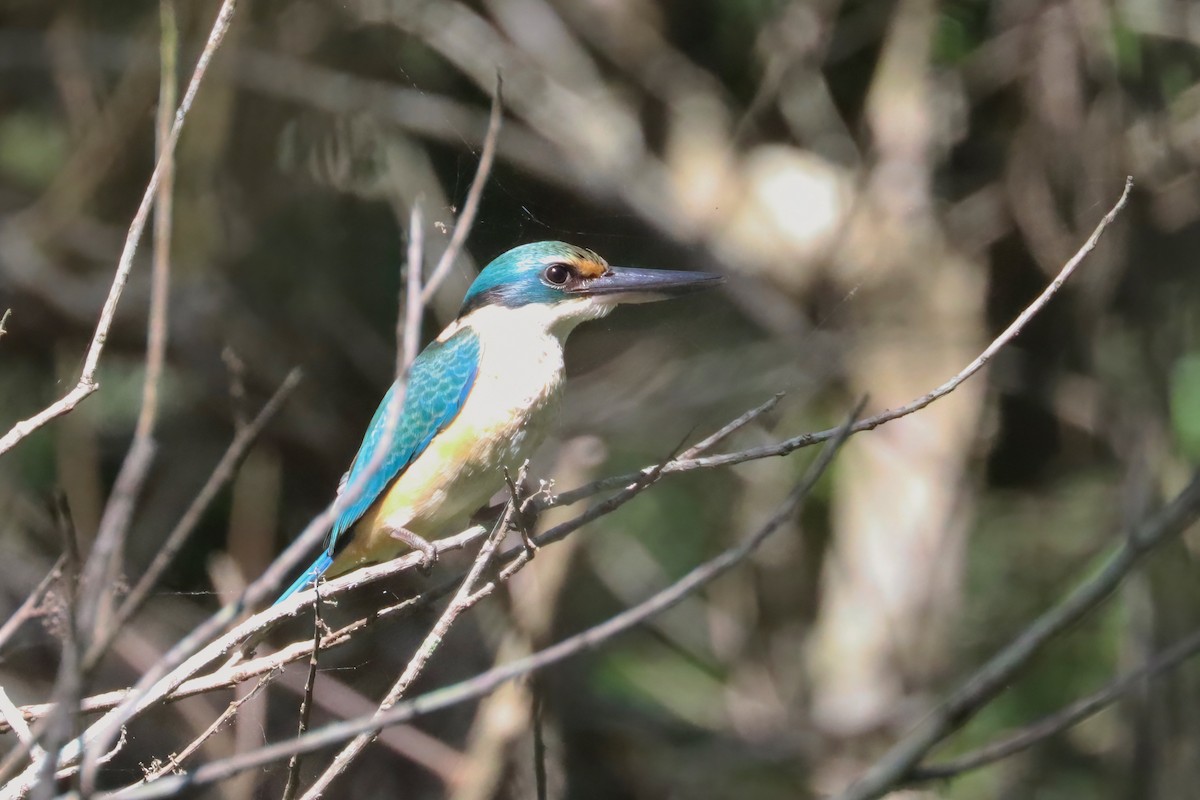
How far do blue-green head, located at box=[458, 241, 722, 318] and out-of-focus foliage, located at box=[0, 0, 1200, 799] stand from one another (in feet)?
2.21

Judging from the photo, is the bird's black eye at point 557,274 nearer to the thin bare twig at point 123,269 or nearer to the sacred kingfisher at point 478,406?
the sacred kingfisher at point 478,406

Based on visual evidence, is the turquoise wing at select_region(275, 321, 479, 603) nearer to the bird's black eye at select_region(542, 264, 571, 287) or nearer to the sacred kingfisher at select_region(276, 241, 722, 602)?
the sacred kingfisher at select_region(276, 241, 722, 602)

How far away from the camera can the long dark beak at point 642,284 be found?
254 cm

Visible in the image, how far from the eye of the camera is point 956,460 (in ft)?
17.7

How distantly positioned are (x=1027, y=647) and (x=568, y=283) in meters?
1.38

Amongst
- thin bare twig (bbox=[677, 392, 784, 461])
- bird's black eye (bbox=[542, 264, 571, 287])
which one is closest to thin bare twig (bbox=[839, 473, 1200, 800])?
thin bare twig (bbox=[677, 392, 784, 461])

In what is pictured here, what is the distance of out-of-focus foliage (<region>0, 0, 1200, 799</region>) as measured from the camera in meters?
4.11

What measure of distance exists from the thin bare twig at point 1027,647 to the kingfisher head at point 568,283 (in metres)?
1.08

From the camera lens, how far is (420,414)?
8.55 ft

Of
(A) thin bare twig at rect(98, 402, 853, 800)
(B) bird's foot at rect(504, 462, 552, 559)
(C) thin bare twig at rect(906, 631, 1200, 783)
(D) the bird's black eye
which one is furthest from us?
(D) the bird's black eye

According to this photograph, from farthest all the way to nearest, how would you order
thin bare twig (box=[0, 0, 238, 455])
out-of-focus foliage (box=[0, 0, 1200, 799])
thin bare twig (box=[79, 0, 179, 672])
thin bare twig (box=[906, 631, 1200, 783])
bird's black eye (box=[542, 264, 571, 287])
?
out-of-focus foliage (box=[0, 0, 1200, 799]) → bird's black eye (box=[542, 264, 571, 287]) → thin bare twig (box=[0, 0, 238, 455]) → thin bare twig (box=[906, 631, 1200, 783]) → thin bare twig (box=[79, 0, 179, 672])

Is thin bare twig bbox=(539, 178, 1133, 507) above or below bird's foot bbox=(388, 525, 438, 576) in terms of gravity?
above

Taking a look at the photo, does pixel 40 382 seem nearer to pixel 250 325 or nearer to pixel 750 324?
pixel 250 325

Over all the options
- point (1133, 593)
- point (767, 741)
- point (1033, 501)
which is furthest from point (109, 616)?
point (1033, 501)
